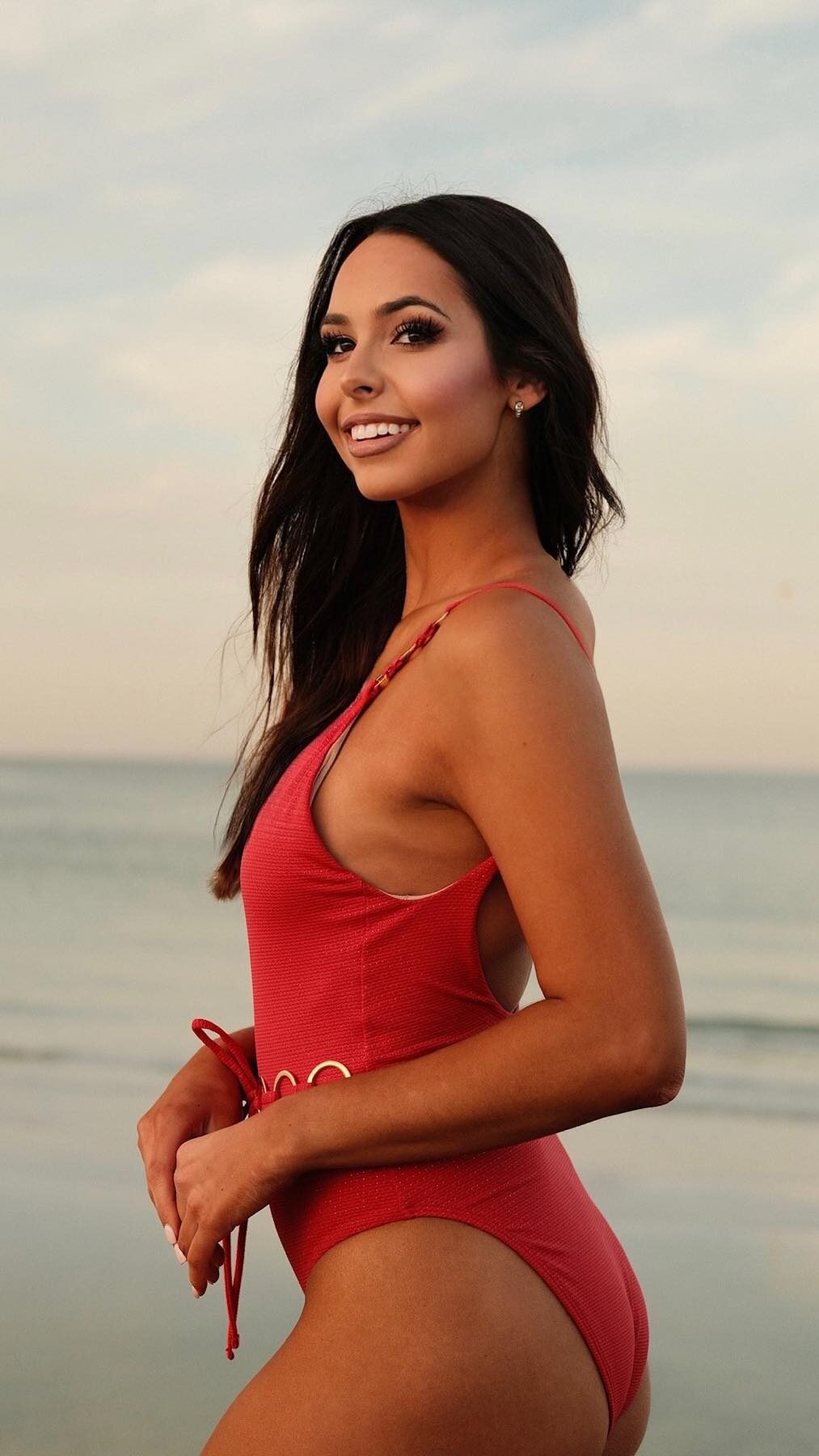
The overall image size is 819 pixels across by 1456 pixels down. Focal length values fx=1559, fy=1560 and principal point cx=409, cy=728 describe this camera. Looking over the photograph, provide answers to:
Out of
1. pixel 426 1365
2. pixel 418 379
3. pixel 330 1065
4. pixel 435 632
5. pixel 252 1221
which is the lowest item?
pixel 252 1221

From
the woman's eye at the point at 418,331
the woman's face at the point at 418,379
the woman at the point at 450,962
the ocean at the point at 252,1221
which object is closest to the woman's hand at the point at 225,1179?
the woman at the point at 450,962

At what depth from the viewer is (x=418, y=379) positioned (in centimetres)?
181

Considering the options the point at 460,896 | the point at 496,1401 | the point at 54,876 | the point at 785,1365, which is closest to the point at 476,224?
the point at 460,896

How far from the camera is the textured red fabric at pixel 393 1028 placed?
63.2 inches

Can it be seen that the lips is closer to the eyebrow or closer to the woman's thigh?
the eyebrow

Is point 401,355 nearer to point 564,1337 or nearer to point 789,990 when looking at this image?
point 564,1337

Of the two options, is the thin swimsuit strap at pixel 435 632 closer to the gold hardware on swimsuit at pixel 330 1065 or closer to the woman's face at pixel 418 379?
the woman's face at pixel 418 379

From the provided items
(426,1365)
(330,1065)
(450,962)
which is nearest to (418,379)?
(450,962)

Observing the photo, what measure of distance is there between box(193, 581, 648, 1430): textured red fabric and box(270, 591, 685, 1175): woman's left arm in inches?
2.8

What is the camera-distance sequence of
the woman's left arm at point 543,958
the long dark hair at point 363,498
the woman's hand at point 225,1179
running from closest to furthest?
the woman's left arm at point 543,958
the woman's hand at point 225,1179
the long dark hair at point 363,498

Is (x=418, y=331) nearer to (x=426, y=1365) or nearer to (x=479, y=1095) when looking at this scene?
(x=479, y=1095)

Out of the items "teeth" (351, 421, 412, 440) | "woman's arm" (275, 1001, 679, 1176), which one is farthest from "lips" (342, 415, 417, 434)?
"woman's arm" (275, 1001, 679, 1176)

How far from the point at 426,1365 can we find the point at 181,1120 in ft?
1.56

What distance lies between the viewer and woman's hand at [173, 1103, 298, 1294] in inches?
62.8
